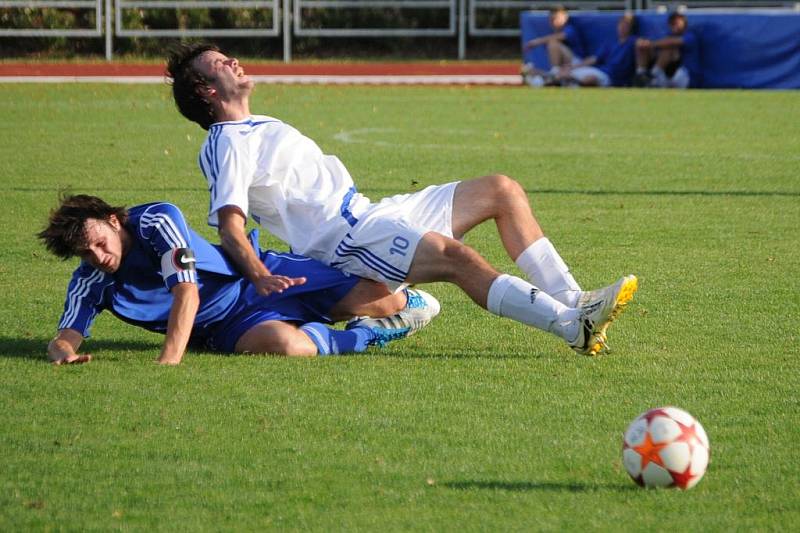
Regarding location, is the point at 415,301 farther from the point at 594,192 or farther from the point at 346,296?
the point at 594,192

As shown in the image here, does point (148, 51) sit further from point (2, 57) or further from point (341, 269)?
point (341, 269)

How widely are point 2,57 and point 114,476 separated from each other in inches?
1187

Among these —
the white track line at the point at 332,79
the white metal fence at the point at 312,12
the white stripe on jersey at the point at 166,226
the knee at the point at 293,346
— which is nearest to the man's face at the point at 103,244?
the white stripe on jersey at the point at 166,226

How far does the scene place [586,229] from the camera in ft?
34.2

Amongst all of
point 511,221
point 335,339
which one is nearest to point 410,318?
point 335,339

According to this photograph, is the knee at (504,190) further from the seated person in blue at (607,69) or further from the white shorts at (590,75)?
the white shorts at (590,75)

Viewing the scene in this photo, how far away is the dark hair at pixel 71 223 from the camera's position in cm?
625

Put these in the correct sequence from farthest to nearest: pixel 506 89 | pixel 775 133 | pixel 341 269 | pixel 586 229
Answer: pixel 506 89
pixel 775 133
pixel 586 229
pixel 341 269

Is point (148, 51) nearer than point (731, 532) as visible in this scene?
No

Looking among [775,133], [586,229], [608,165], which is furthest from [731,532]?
[775,133]

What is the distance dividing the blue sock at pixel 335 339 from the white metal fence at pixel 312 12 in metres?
23.6

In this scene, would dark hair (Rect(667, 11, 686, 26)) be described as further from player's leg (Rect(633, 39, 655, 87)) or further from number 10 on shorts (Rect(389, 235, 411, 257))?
number 10 on shorts (Rect(389, 235, 411, 257))

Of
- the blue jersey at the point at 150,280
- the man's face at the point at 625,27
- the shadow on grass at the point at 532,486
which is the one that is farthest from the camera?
the man's face at the point at 625,27

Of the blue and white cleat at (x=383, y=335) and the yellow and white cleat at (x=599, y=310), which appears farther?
the blue and white cleat at (x=383, y=335)
